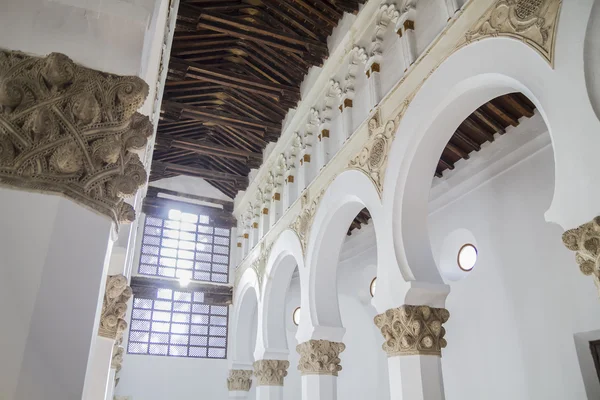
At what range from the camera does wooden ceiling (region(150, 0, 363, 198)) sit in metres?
8.59

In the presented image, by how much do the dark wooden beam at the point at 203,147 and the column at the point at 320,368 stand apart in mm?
6332

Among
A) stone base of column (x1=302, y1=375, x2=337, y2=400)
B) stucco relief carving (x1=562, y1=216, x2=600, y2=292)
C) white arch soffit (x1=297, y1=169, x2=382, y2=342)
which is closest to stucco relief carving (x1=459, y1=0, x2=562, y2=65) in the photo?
stucco relief carving (x1=562, y1=216, x2=600, y2=292)

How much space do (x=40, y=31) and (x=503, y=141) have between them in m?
7.15

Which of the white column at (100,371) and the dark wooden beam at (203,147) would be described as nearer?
the white column at (100,371)

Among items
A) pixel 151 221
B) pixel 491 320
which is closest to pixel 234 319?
pixel 151 221

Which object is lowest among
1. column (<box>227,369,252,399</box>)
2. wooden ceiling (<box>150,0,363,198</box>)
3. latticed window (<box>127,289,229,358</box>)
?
column (<box>227,369,252,399</box>)

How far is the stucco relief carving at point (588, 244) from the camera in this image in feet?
10.6

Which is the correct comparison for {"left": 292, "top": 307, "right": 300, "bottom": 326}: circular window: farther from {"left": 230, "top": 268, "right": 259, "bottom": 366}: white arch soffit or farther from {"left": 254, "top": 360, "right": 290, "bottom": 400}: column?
{"left": 254, "top": 360, "right": 290, "bottom": 400}: column

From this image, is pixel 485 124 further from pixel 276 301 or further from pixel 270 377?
pixel 270 377

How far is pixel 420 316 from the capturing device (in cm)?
532

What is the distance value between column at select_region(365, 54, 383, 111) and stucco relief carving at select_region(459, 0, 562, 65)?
198 centimetres

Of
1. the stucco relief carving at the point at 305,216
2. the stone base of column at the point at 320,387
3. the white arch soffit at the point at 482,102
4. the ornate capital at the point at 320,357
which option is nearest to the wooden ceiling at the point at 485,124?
the white arch soffit at the point at 482,102

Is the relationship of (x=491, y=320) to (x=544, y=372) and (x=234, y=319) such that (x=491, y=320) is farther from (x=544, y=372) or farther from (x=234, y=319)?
(x=234, y=319)

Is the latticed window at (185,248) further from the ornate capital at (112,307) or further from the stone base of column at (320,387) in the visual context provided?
the ornate capital at (112,307)
